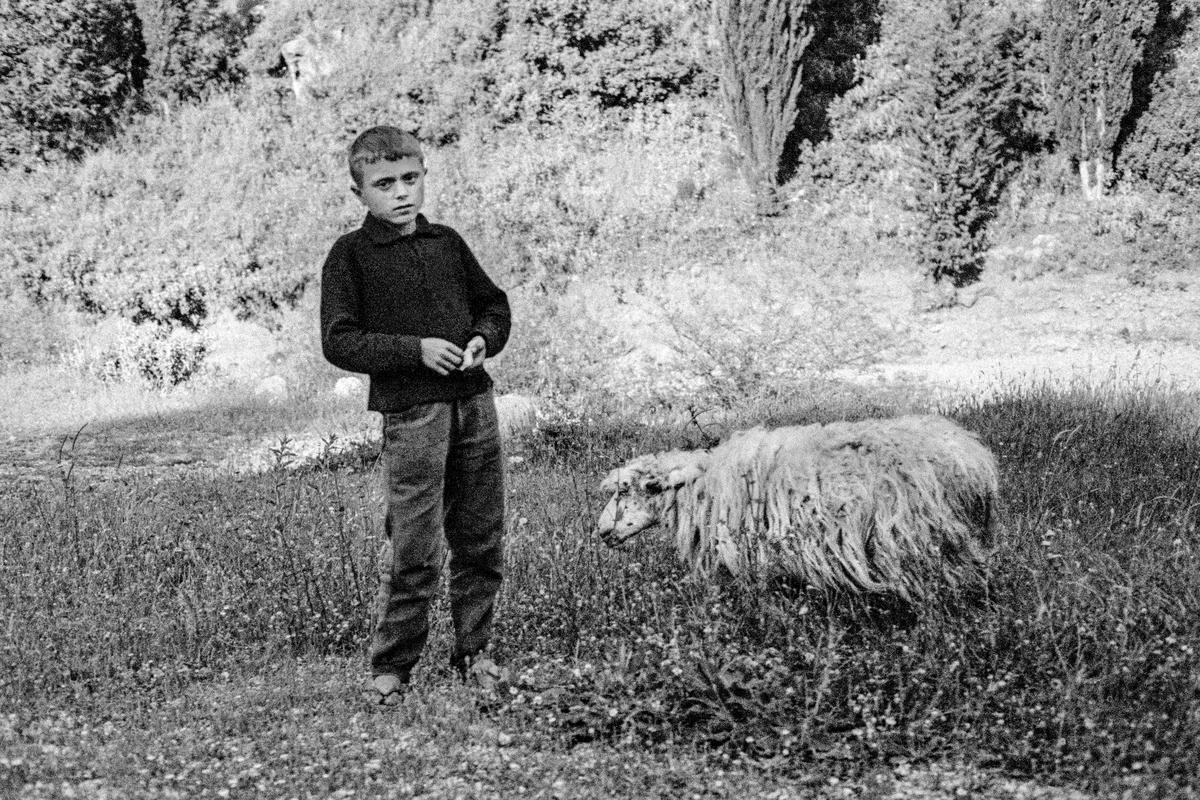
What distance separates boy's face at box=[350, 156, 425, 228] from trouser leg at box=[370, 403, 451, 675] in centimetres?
78

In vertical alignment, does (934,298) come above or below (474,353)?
below

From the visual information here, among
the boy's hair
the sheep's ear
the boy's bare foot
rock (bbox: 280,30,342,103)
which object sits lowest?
the boy's bare foot

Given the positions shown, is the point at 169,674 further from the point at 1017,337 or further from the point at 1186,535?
the point at 1017,337

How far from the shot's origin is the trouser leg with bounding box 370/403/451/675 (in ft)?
13.0

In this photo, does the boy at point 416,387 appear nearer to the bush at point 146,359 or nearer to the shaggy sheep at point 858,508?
the shaggy sheep at point 858,508

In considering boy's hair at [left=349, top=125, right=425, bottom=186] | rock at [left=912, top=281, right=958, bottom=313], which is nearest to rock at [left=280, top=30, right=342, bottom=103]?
rock at [left=912, top=281, right=958, bottom=313]

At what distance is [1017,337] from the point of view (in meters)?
13.8

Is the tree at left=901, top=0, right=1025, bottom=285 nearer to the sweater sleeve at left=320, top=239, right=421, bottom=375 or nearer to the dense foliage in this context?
the sweater sleeve at left=320, top=239, right=421, bottom=375

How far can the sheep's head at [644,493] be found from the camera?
187 inches

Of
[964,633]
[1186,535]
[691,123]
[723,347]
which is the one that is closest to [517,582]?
[964,633]

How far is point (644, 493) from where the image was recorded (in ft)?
15.7

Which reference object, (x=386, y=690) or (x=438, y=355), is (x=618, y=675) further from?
(x=438, y=355)

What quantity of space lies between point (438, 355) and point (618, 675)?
4.62 feet

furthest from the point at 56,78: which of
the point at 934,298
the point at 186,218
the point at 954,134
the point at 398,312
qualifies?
the point at 398,312
